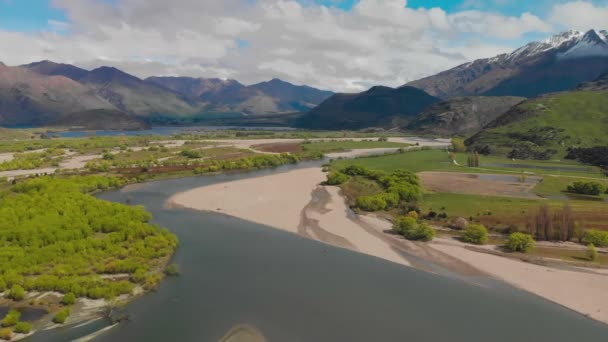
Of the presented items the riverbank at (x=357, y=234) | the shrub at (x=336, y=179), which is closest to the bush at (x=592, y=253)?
the riverbank at (x=357, y=234)

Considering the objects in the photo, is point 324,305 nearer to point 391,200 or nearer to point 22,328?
point 22,328

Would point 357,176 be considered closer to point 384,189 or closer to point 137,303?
point 384,189

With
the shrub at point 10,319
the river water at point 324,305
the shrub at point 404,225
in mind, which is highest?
the shrub at point 404,225

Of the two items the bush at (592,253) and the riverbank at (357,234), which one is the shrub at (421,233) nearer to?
the riverbank at (357,234)

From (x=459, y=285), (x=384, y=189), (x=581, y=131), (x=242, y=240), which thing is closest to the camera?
(x=459, y=285)

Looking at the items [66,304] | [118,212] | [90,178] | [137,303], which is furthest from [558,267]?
[90,178]

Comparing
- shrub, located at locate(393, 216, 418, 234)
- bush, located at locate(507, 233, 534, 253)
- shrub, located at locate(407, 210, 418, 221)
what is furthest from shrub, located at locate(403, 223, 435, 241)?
bush, located at locate(507, 233, 534, 253)

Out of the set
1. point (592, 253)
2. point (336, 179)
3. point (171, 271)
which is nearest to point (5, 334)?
point (171, 271)
